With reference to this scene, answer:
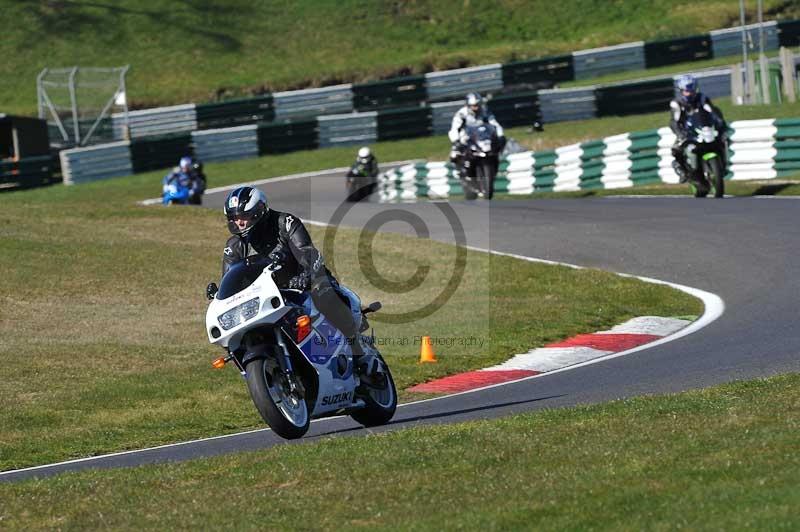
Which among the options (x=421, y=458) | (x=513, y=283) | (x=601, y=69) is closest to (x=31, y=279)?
(x=513, y=283)

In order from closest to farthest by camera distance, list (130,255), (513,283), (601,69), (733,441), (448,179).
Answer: (733,441), (513,283), (130,255), (448,179), (601,69)

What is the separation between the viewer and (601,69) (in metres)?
41.9

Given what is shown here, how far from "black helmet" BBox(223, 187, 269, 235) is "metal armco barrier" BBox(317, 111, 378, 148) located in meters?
29.1

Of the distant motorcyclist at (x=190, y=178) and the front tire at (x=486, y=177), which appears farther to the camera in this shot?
the distant motorcyclist at (x=190, y=178)

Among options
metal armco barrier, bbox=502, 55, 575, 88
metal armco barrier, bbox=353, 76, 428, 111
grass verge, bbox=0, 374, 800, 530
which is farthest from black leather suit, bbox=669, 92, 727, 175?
metal armco barrier, bbox=353, 76, 428, 111

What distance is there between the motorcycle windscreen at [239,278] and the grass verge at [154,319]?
2338mm

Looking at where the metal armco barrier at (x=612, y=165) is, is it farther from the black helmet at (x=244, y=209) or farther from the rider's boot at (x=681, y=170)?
the black helmet at (x=244, y=209)

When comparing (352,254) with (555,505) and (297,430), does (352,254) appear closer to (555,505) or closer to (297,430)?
(297,430)

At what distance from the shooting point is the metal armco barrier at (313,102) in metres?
39.8

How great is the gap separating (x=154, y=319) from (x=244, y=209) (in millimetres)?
7667

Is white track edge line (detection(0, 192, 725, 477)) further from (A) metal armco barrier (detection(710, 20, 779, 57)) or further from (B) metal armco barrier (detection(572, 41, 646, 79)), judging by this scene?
(A) metal armco barrier (detection(710, 20, 779, 57))

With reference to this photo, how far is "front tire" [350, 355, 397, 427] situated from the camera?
32.1 feet

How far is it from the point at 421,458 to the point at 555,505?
1.47 meters

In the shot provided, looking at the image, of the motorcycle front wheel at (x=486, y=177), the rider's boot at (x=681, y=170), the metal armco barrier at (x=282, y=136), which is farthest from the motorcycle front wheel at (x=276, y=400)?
the metal armco barrier at (x=282, y=136)
